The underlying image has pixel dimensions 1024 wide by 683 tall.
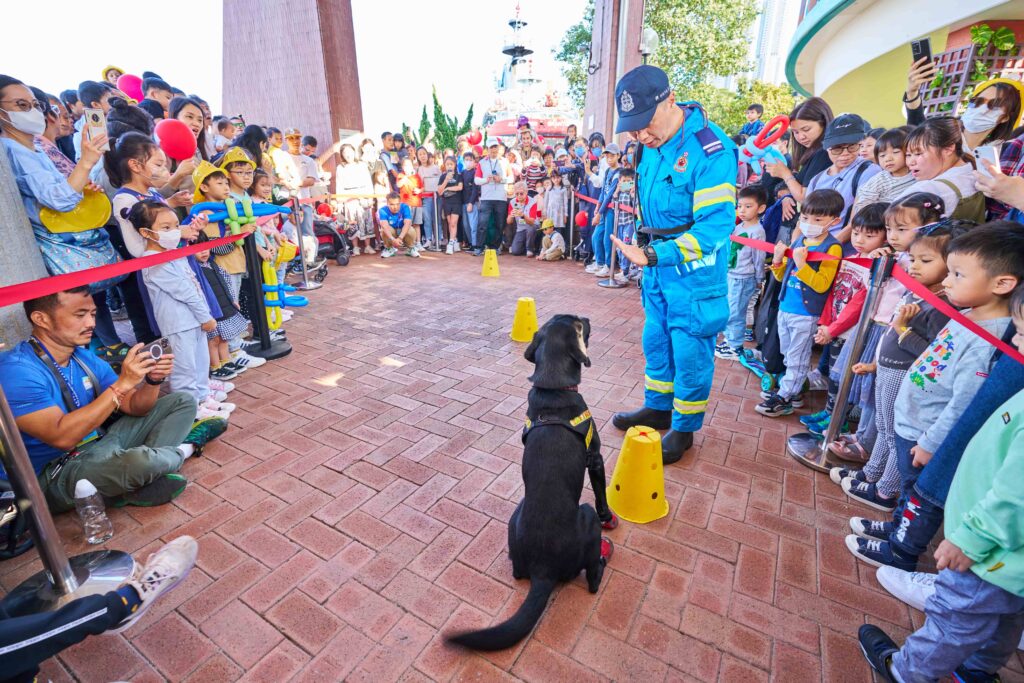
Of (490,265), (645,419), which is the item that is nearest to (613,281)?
(490,265)

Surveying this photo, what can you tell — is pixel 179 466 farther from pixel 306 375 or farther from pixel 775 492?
pixel 775 492

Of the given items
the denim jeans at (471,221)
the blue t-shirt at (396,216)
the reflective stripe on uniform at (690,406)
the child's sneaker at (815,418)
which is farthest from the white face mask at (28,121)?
the denim jeans at (471,221)

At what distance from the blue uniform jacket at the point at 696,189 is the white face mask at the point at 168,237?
131 inches

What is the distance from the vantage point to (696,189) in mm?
2840

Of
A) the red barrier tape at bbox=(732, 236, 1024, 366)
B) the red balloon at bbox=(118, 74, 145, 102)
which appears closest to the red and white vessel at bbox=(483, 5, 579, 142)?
the red balloon at bbox=(118, 74, 145, 102)

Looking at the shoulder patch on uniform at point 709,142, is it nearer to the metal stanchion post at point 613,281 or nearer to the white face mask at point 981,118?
the white face mask at point 981,118

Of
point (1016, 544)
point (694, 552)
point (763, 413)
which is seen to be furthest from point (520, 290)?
point (1016, 544)

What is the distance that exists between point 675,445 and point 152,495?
3143 mm

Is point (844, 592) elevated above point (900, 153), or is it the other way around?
point (900, 153)

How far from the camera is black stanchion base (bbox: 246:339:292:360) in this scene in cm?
489

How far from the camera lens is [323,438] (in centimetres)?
348

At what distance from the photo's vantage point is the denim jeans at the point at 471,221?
10789 millimetres

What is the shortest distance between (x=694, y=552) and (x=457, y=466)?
4.83ft

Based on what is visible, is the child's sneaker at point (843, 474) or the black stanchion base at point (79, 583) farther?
the child's sneaker at point (843, 474)
